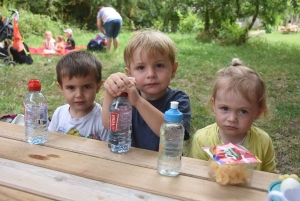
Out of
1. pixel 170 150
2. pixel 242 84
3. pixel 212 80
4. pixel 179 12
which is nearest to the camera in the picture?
pixel 170 150

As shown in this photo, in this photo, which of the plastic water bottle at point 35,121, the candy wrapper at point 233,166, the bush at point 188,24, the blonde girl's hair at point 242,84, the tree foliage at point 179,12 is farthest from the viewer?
the bush at point 188,24

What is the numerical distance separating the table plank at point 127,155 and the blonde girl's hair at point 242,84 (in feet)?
1.56

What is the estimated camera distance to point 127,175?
52.4 inches

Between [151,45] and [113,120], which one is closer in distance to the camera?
[113,120]

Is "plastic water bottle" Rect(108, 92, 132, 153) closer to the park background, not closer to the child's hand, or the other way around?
the child's hand

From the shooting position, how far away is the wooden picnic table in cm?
121

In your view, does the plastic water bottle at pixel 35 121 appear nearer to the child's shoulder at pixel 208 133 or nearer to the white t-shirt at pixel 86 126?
the white t-shirt at pixel 86 126

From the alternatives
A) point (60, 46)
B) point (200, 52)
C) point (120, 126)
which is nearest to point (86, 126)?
point (120, 126)

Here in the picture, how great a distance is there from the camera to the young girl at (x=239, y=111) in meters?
1.77

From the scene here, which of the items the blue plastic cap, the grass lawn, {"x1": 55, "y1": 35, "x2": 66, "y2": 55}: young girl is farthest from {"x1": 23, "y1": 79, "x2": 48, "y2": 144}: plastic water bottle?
the grass lawn

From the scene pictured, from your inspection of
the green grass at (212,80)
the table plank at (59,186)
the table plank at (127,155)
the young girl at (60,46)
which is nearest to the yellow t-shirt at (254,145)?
the table plank at (127,155)

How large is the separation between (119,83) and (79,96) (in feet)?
2.26

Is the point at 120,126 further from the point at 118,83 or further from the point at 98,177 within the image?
the point at 98,177

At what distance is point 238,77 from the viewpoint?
1802 mm
